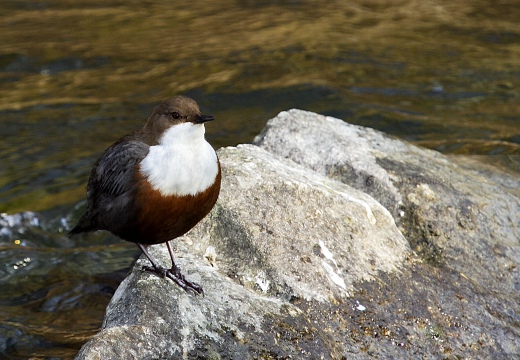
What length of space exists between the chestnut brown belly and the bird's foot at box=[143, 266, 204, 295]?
0.14 metres

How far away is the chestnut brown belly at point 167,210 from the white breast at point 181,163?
0.09 ft

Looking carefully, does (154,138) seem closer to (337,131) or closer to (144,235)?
(144,235)

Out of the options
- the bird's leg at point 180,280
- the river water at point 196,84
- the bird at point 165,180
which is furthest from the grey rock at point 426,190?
the bird's leg at point 180,280

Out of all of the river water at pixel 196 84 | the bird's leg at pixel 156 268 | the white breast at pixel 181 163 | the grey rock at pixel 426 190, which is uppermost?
the white breast at pixel 181 163

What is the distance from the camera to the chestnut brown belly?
3289mm

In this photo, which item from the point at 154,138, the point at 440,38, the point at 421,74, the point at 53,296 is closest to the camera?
the point at 154,138

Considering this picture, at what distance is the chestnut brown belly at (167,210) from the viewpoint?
3.29 metres

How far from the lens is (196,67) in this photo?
8.66 meters

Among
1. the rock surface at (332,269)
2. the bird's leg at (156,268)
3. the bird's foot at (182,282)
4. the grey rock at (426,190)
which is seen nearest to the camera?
the rock surface at (332,269)

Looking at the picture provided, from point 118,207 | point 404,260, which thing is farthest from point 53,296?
point 404,260

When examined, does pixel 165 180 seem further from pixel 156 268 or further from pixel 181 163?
pixel 156 268

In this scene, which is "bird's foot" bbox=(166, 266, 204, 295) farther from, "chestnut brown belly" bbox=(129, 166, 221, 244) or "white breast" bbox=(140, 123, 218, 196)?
"white breast" bbox=(140, 123, 218, 196)

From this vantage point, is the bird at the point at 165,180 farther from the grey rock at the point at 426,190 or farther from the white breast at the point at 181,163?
the grey rock at the point at 426,190

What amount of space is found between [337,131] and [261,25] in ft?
16.2
